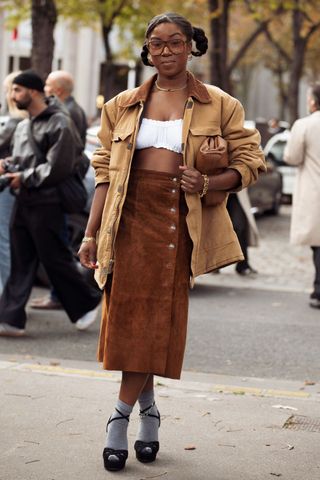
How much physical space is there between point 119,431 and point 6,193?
16.7 feet

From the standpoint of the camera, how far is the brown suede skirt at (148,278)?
5.51 metres

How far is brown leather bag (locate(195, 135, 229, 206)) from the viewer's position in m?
5.43

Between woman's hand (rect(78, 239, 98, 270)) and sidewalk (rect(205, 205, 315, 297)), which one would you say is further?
sidewalk (rect(205, 205, 315, 297))

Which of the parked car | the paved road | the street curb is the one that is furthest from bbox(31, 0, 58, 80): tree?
the street curb

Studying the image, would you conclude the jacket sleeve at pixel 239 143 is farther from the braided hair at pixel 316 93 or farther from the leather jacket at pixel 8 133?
the braided hair at pixel 316 93

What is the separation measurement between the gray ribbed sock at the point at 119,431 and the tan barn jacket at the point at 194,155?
22.5 inches

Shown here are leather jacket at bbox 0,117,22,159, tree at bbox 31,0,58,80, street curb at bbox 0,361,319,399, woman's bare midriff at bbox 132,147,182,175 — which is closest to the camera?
woman's bare midriff at bbox 132,147,182,175

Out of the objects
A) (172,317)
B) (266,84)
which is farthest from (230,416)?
(266,84)

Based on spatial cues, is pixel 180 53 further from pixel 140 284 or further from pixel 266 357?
pixel 266 357

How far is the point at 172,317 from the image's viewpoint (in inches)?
219

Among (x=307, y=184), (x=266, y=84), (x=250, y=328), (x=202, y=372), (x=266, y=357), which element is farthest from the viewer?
(x=266, y=84)

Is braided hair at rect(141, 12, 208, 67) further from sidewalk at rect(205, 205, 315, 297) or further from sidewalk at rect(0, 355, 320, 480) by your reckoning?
sidewalk at rect(205, 205, 315, 297)

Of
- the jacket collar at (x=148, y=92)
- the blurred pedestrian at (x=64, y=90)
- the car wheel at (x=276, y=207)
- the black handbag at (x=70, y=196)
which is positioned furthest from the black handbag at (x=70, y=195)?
the car wheel at (x=276, y=207)

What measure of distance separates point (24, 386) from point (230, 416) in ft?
4.30
